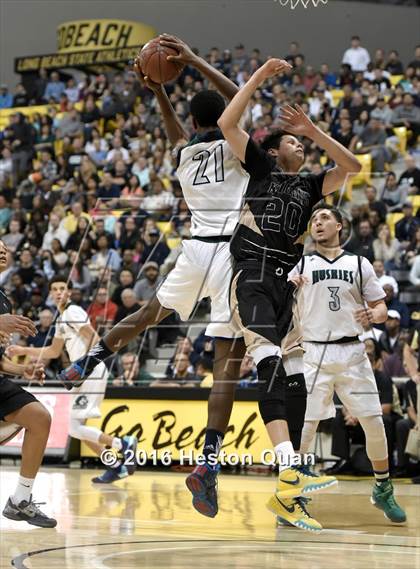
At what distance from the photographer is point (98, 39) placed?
75.8 feet

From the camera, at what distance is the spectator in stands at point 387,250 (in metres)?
13.4

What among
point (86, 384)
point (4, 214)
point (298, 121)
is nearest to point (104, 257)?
point (86, 384)

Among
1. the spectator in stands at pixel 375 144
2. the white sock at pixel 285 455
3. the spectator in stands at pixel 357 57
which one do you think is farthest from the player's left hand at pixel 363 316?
the spectator in stands at pixel 357 57

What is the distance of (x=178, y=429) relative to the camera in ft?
39.6

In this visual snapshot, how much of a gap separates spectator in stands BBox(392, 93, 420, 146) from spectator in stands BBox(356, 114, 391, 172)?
38 centimetres

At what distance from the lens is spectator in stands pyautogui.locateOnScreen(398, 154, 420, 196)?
14820 mm

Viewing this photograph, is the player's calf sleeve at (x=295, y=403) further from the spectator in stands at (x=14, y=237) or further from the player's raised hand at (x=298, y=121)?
the spectator in stands at (x=14, y=237)

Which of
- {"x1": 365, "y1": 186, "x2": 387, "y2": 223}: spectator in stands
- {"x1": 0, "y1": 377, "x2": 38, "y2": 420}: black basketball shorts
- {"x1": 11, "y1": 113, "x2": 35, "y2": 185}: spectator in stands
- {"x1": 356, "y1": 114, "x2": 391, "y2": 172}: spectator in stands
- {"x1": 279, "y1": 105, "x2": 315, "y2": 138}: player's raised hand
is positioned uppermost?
{"x1": 11, "y1": 113, "x2": 35, "y2": 185}: spectator in stands

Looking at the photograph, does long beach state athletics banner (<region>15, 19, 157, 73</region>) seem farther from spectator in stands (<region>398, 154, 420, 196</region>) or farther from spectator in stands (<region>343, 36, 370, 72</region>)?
spectator in stands (<region>398, 154, 420, 196</region>)

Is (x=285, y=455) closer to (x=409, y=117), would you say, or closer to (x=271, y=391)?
(x=271, y=391)

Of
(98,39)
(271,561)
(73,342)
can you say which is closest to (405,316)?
(73,342)

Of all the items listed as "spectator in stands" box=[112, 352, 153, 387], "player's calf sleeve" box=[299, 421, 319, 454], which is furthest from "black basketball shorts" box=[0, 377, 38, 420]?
"spectator in stands" box=[112, 352, 153, 387]

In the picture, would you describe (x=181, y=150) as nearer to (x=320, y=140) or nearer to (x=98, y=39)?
(x=320, y=140)

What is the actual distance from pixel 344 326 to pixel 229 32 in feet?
45.4
